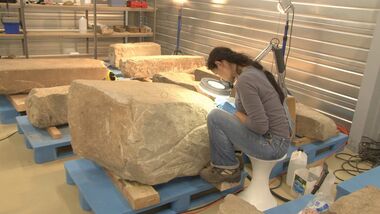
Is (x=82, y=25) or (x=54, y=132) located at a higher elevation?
(x=82, y=25)

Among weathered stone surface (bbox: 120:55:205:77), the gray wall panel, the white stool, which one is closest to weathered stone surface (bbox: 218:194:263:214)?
the white stool

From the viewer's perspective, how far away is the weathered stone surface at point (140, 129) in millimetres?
2129

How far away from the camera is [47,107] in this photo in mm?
3117

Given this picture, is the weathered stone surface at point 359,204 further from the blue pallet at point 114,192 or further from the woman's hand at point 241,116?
the blue pallet at point 114,192

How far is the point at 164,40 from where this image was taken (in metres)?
6.66

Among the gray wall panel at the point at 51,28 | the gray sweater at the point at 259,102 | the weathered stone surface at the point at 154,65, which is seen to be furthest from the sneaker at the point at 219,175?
the gray wall panel at the point at 51,28

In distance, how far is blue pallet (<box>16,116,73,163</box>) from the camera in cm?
291

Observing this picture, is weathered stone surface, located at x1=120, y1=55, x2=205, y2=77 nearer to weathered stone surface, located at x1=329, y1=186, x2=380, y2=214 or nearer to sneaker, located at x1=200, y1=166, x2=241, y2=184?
sneaker, located at x1=200, y1=166, x2=241, y2=184

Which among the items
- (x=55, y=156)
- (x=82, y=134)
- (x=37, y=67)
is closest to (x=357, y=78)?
(x=82, y=134)

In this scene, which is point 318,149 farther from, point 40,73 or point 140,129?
point 40,73

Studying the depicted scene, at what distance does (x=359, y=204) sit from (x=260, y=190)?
814 millimetres

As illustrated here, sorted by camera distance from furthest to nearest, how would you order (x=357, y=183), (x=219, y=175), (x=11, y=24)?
(x=11, y=24)
(x=219, y=175)
(x=357, y=183)

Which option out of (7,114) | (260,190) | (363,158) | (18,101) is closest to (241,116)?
(260,190)

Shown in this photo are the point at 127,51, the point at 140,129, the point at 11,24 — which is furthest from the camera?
the point at 127,51
